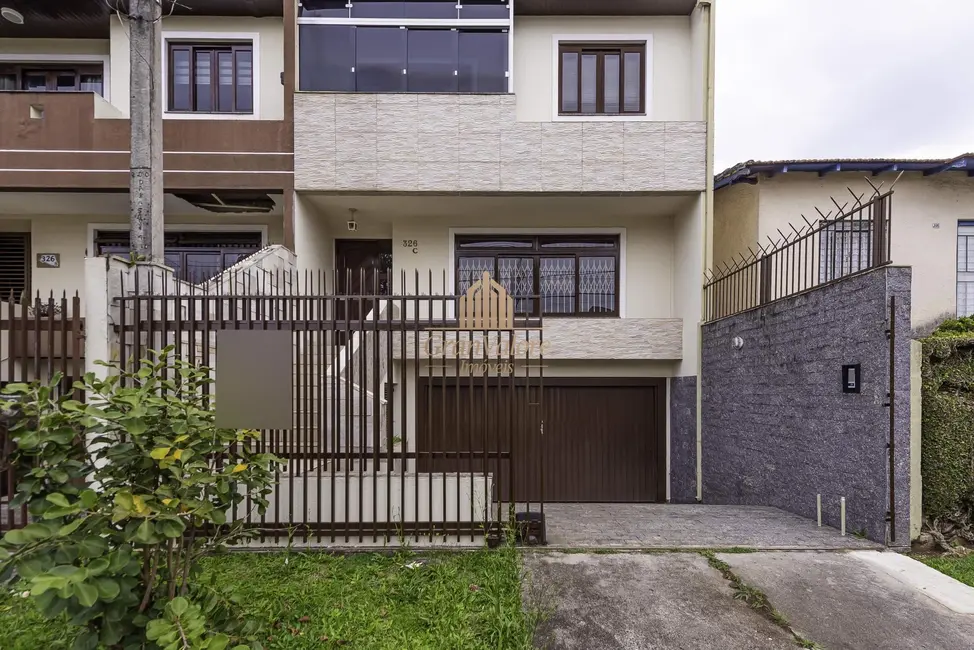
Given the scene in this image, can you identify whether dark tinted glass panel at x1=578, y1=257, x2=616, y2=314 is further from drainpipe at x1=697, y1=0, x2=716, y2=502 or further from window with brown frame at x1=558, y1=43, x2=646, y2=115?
window with brown frame at x1=558, y1=43, x2=646, y2=115

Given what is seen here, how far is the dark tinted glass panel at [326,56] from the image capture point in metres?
7.68

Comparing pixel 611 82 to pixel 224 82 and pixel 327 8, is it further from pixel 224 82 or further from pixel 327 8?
pixel 224 82

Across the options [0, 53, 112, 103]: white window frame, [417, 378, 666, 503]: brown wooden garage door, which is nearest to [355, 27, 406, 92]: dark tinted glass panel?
[0, 53, 112, 103]: white window frame

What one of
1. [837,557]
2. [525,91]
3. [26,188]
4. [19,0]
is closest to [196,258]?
[26,188]

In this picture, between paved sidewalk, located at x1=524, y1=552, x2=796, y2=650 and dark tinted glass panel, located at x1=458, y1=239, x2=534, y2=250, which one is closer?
paved sidewalk, located at x1=524, y1=552, x2=796, y2=650

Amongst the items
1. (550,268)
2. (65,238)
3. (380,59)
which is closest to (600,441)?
(550,268)

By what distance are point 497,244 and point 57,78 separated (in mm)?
8659

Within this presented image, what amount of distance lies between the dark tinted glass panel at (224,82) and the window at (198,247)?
2266 millimetres

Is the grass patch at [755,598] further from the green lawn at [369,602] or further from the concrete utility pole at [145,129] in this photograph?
the concrete utility pole at [145,129]

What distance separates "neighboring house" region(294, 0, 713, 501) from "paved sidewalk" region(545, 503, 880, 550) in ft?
8.47

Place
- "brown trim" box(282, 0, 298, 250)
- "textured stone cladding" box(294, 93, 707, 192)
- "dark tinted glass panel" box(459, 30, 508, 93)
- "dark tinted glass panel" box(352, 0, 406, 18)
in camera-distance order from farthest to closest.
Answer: "dark tinted glass panel" box(459, 30, 508, 93) → "dark tinted glass panel" box(352, 0, 406, 18) → "textured stone cladding" box(294, 93, 707, 192) → "brown trim" box(282, 0, 298, 250)

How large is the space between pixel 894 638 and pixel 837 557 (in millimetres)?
1195

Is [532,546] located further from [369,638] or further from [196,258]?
[196,258]

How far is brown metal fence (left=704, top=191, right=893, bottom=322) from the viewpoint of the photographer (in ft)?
15.0
